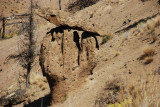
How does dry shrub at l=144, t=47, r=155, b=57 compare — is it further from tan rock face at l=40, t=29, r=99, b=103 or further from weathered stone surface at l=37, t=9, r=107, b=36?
weathered stone surface at l=37, t=9, r=107, b=36

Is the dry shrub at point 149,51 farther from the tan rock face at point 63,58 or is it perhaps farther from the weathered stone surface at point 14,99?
the weathered stone surface at point 14,99

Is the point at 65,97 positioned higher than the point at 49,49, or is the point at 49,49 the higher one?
the point at 49,49

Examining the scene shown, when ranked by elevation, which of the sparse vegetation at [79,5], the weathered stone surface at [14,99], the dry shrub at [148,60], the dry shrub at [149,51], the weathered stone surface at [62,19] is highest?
the sparse vegetation at [79,5]

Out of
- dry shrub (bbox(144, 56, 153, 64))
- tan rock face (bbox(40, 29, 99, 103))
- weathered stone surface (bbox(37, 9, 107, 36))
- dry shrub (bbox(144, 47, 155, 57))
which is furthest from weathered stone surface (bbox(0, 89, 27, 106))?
dry shrub (bbox(144, 47, 155, 57))

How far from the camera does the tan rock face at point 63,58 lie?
19.4 feet

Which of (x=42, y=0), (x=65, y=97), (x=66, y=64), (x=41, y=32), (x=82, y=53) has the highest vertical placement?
(x=42, y=0)

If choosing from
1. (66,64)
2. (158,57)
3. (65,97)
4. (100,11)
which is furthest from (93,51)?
(100,11)

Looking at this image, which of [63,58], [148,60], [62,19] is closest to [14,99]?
[63,58]

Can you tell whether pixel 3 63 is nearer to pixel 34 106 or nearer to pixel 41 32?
pixel 41 32

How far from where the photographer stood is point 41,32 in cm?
2158

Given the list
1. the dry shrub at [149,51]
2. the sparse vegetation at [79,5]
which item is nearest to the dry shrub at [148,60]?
the dry shrub at [149,51]

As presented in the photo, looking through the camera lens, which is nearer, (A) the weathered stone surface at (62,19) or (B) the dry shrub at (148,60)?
(A) the weathered stone surface at (62,19)

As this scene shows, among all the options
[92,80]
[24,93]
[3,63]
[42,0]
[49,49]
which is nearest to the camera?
[49,49]

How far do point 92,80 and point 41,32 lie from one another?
1649 centimetres
